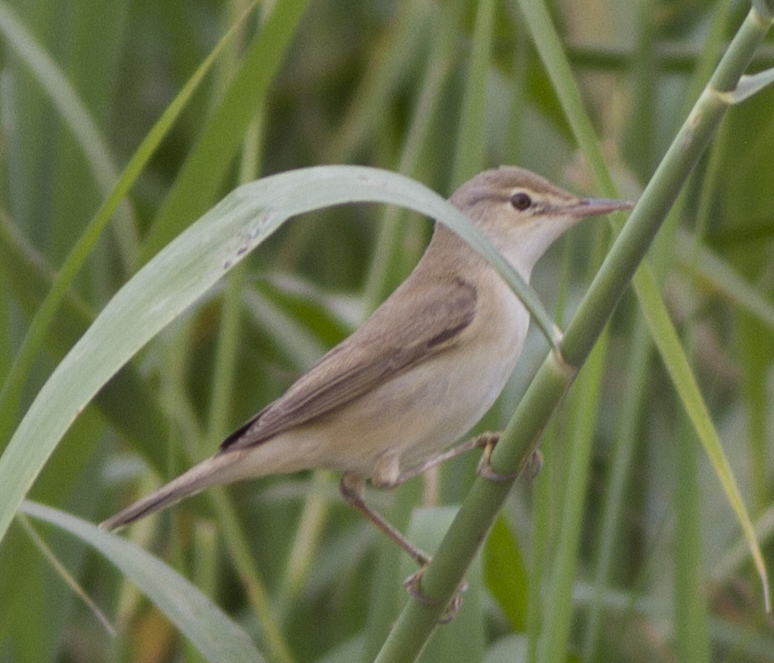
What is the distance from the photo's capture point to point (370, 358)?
68.6 inches

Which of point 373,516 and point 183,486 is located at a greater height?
point 183,486

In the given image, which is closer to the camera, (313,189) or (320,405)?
(313,189)

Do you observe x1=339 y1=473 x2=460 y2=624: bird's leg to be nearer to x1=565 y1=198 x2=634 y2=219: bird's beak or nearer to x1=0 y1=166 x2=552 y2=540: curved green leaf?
x1=0 y1=166 x2=552 y2=540: curved green leaf

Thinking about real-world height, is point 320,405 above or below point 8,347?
below

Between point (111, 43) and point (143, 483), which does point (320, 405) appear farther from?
point (143, 483)

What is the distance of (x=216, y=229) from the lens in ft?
3.56

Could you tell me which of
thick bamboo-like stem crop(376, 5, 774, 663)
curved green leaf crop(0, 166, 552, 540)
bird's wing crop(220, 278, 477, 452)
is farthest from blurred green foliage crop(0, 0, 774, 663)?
curved green leaf crop(0, 166, 552, 540)

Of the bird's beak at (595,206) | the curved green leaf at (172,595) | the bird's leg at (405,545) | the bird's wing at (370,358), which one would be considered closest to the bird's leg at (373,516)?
the bird's leg at (405,545)

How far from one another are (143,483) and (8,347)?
103 centimetres

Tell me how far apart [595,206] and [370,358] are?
43cm

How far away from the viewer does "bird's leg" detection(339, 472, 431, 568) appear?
153 centimetres

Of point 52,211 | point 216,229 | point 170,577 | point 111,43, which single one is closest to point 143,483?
point 52,211

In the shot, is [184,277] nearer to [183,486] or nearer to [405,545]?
[183,486]

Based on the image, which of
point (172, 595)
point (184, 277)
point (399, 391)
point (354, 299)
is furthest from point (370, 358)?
point (354, 299)
